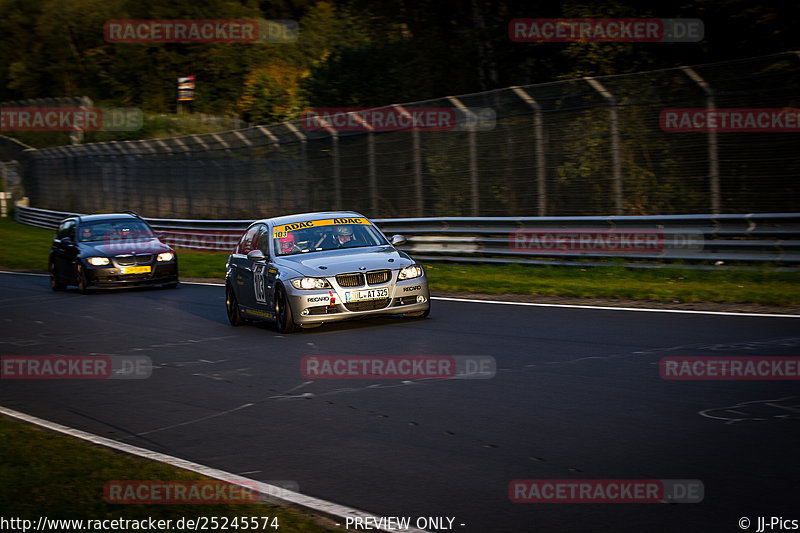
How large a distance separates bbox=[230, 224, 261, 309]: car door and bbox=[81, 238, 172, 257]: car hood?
6574mm

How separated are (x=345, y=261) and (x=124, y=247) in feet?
32.7

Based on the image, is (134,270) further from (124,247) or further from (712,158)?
(712,158)

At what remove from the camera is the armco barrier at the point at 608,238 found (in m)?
15.2

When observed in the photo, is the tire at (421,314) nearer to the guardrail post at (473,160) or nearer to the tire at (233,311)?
the tire at (233,311)

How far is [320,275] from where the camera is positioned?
41.3 feet

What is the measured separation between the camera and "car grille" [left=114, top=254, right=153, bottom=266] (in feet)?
69.5

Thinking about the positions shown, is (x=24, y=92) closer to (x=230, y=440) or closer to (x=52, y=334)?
(x=52, y=334)

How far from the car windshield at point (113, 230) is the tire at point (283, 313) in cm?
998

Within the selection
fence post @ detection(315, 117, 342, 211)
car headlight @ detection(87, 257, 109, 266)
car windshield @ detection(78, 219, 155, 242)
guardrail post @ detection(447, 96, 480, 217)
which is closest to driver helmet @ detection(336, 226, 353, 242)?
guardrail post @ detection(447, 96, 480, 217)

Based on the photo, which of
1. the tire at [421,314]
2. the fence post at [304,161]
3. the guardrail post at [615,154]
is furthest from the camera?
the fence post at [304,161]

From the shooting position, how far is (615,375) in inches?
350

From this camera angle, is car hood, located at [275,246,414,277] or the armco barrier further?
the armco barrier

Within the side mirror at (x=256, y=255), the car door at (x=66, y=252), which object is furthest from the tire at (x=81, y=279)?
the side mirror at (x=256, y=255)

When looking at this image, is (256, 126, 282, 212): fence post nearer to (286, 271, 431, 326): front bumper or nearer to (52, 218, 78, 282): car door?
(52, 218, 78, 282): car door
